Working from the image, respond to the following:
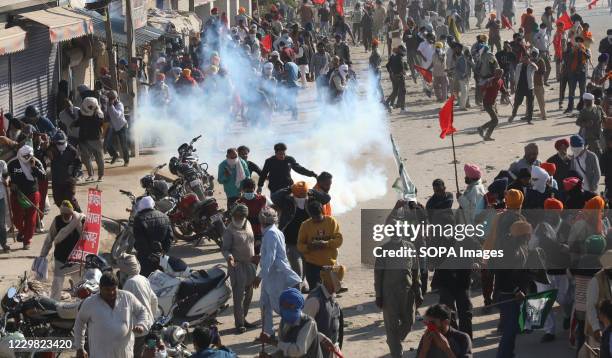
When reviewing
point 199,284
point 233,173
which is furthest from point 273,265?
point 233,173

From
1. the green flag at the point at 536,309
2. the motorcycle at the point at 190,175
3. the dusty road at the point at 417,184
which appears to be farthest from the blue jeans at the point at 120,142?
the green flag at the point at 536,309

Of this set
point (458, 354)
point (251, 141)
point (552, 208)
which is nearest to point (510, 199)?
point (552, 208)

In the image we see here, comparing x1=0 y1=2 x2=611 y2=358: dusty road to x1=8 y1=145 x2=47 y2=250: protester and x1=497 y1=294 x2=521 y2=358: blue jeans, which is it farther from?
x1=497 y1=294 x2=521 y2=358: blue jeans

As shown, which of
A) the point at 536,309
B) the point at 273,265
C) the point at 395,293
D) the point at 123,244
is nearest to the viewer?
the point at 395,293

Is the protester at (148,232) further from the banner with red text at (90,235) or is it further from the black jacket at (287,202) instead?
the black jacket at (287,202)

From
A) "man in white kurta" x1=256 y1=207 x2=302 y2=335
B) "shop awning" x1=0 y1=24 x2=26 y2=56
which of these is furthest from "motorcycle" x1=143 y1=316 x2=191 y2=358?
"shop awning" x1=0 y1=24 x2=26 y2=56

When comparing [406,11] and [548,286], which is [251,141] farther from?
[406,11]

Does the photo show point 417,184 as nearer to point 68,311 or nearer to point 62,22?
point 62,22

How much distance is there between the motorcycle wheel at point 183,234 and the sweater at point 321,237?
3867mm

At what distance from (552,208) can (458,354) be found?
416cm

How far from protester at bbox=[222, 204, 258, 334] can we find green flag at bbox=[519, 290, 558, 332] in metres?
2.73

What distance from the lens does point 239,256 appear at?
12.4 meters

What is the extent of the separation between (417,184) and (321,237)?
7.47m

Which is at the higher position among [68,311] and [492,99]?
[68,311]
